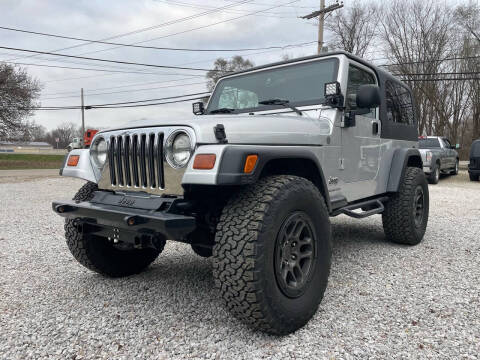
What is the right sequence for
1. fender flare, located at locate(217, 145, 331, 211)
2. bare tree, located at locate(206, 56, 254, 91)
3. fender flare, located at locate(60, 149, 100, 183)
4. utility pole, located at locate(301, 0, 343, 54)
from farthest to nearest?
bare tree, located at locate(206, 56, 254, 91) < utility pole, located at locate(301, 0, 343, 54) < fender flare, located at locate(60, 149, 100, 183) < fender flare, located at locate(217, 145, 331, 211)

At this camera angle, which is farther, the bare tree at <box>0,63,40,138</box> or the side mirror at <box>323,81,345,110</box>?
the bare tree at <box>0,63,40,138</box>

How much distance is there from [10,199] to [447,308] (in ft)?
31.9

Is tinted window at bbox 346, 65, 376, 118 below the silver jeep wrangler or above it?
above

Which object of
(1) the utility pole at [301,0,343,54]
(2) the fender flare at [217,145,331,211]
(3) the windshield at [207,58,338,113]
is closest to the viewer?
(2) the fender flare at [217,145,331,211]

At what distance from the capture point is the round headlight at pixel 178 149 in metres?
2.31

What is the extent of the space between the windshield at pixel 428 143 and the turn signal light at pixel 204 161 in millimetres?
13788

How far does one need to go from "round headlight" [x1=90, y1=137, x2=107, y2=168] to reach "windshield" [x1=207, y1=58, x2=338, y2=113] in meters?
1.28

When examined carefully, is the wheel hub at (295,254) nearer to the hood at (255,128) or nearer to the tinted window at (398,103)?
the hood at (255,128)

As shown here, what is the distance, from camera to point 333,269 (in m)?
3.66

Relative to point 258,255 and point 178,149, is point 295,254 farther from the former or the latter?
point 178,149

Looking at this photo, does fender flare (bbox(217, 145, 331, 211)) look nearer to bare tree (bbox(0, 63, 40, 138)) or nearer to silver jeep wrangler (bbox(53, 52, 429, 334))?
silver jeep wrangler (bbox(53, 52, 429, 334))

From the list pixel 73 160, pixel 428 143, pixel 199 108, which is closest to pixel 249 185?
pixel 73 160

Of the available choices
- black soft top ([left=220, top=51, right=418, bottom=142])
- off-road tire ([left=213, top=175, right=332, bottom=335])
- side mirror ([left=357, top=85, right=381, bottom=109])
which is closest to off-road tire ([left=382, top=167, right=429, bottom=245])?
black soft top ([left=220, top=51, right=418, bottom=142])

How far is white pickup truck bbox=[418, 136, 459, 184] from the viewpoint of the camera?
12.3 metres
